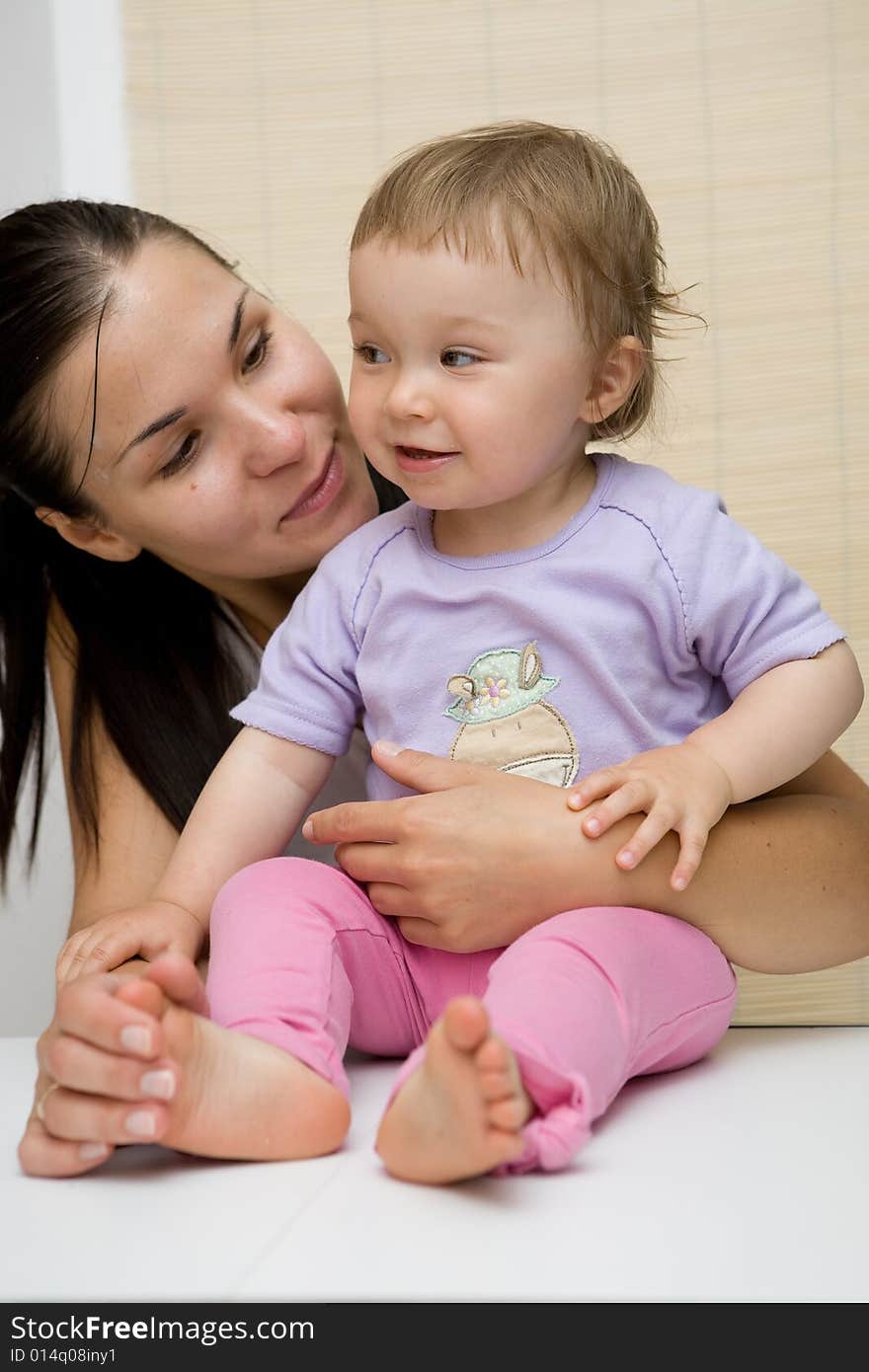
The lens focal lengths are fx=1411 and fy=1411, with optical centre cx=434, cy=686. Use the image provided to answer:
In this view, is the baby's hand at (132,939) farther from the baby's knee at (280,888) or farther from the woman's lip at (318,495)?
the woman's lip at (318,495)

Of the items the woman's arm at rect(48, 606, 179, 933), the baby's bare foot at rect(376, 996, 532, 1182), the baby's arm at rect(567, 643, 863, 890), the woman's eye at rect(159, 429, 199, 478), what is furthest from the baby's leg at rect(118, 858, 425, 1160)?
the woman's eye at rect(159, 429, 199, 478)

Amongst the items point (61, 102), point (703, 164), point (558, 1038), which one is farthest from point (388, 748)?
point (61, 102)

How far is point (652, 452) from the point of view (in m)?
2.38

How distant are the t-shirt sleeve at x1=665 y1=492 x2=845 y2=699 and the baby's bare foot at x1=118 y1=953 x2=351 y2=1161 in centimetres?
53

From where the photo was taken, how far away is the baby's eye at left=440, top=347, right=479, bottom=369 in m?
1.24

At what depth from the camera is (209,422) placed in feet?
5.02

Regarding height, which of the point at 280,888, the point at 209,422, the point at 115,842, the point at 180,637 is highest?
the point at 209,422

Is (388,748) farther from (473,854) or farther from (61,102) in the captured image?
(61,102)

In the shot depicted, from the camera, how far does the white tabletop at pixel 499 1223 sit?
0.77 meters

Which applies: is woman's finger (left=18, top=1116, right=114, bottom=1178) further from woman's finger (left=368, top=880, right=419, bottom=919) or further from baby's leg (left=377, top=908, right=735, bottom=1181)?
woman's finger (left=368, top=880, right=419, bottom=919)

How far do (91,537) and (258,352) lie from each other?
0.32 m

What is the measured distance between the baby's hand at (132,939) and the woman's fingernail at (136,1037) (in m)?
0.25
